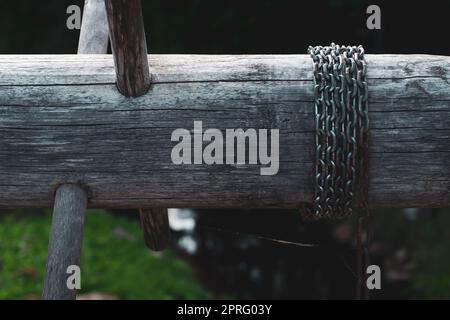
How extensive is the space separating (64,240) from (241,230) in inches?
143

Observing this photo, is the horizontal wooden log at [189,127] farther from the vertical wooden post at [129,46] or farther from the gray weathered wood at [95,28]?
the gray weathered wood at [95,28]

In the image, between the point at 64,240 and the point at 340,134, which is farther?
the point at 340,134

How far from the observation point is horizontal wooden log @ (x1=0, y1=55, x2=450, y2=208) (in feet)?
9.48

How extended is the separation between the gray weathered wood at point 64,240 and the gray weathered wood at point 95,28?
0.78m

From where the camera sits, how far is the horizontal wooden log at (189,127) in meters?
2.89

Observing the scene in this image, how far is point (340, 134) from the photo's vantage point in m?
2.86

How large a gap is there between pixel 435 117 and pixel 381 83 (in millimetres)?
227

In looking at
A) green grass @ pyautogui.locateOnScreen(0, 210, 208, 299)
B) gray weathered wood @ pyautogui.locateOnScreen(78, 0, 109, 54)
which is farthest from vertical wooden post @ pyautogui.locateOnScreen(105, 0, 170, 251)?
green grass @ pyautogui.locateOnScreen(0, 210, 208, 299)

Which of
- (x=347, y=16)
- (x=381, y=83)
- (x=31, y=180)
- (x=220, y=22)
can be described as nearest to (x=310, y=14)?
(x=347, y=16)

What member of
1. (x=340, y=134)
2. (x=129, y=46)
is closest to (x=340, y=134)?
(x=340, y=134)

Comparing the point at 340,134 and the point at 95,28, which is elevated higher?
the point at 95,28

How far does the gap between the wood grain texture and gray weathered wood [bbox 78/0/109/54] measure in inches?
24.0

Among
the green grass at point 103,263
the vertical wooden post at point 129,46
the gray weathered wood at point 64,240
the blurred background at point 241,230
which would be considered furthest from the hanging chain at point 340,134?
the green grass at point 103,263

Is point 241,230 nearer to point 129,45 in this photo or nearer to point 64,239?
point 64,239
